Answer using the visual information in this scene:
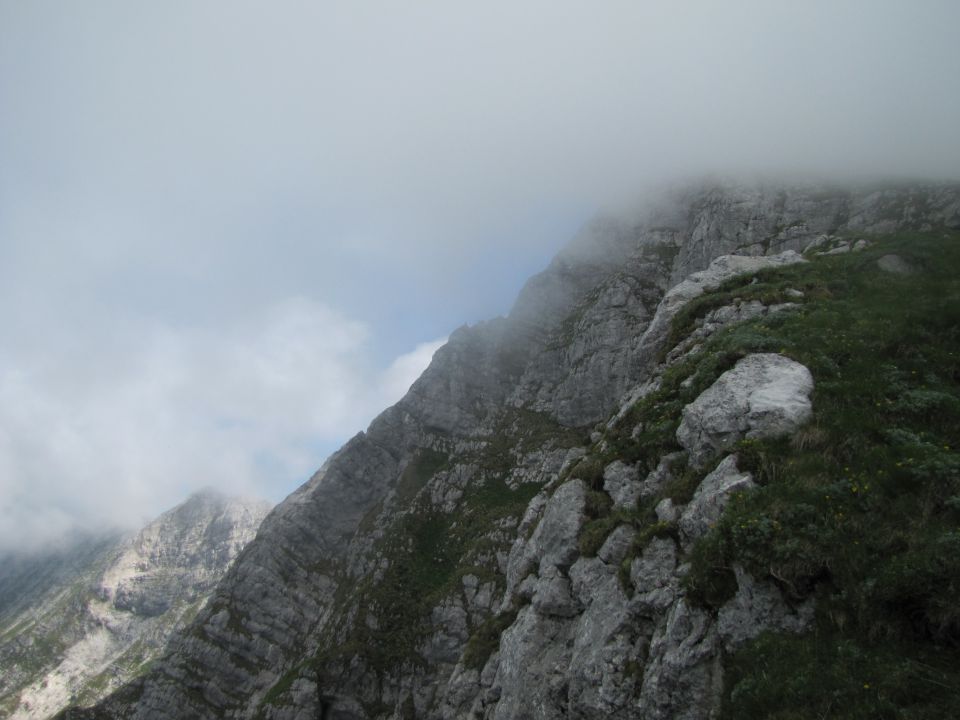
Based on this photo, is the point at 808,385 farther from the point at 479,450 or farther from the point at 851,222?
the point at 479,450

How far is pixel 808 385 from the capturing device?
19.9 m

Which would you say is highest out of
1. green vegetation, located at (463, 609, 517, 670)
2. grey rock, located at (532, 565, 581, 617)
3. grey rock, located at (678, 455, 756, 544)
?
grey rock, located at (678, 455, 756, 544)

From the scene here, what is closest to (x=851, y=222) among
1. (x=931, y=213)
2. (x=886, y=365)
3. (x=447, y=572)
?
(x=931, y=213)

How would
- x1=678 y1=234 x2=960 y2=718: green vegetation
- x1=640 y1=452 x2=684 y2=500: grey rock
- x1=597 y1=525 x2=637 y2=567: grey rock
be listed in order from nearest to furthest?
x1=678 y1=234 x2=960 y2=718: green vegetation → x1=597 y1=525 x2=637 y2=567: grey rock → x1=640 y1=452 x2=684 y2=500: grey rock

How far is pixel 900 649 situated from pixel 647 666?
21.9 feet

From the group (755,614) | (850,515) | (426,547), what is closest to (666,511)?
(755,614)

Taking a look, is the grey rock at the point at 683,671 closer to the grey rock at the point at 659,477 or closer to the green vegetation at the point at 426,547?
the grey rock at the point at 659,477

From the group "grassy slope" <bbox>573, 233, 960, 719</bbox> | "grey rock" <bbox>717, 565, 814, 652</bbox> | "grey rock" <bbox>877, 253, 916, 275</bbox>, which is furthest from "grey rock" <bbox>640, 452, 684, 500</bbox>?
"grey rock" <bbox>877, 253, 916, 275</bbox>

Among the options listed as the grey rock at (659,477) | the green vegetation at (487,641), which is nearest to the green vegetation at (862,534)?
the grey rock at (659,477)

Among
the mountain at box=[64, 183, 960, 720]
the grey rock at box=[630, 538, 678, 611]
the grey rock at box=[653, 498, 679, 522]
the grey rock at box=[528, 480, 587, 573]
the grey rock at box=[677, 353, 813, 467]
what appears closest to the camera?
the mountain at box=[64, 183, 960, 720]

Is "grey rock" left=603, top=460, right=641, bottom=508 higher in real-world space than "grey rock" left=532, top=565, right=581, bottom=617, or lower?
higher

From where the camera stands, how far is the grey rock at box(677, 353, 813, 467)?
1867 centimetres

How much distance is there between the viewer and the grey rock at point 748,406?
18672mm

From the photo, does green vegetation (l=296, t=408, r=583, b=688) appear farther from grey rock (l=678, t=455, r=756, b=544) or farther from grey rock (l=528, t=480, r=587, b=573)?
grey rock (l=678, t=455, r=756, b=544)
